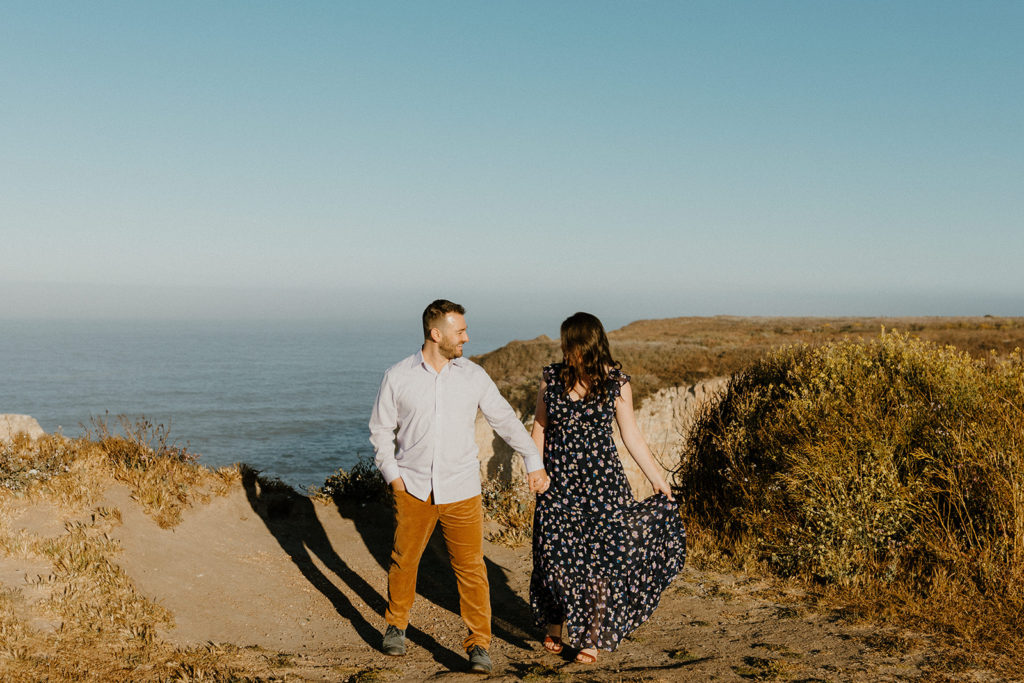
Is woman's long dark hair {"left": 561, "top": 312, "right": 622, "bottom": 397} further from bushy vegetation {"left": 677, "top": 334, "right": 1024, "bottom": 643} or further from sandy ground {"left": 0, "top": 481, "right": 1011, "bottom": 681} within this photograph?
bushy vegetation {"left": 677, "top": 334, "right": 1024, "bottom": 643}

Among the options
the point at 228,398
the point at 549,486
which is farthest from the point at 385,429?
the point at 228,398

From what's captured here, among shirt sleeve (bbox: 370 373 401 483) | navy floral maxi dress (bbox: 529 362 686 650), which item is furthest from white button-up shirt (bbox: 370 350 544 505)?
navy floral maxi dress (bbox: 529 362 686 650)

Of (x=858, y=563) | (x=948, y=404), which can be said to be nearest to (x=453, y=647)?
(x=858, y=563)

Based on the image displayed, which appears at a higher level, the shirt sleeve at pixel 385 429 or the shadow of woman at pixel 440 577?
the shirt sleeve at pixel 385 429

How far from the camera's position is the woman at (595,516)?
475 centimetres

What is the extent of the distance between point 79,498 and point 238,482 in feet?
5.99

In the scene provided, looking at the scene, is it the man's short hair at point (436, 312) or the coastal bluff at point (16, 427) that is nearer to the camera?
the man's short hair at point (436, 312)

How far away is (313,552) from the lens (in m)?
7.63

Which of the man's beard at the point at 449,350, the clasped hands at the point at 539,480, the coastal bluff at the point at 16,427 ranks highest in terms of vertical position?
the man's beard at the point at 449,350

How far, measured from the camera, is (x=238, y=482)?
8453 millimetres

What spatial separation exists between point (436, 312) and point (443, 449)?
36.5 inches

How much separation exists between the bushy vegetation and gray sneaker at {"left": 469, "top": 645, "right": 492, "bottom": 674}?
3609 millimetres

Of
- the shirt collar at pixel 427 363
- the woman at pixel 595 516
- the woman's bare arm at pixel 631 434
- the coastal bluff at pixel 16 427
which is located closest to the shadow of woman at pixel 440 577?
the woman at pixel 595 516

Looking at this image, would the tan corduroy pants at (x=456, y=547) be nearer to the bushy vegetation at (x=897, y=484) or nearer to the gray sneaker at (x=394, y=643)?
the gray sneaker at (x=394, y=643)
